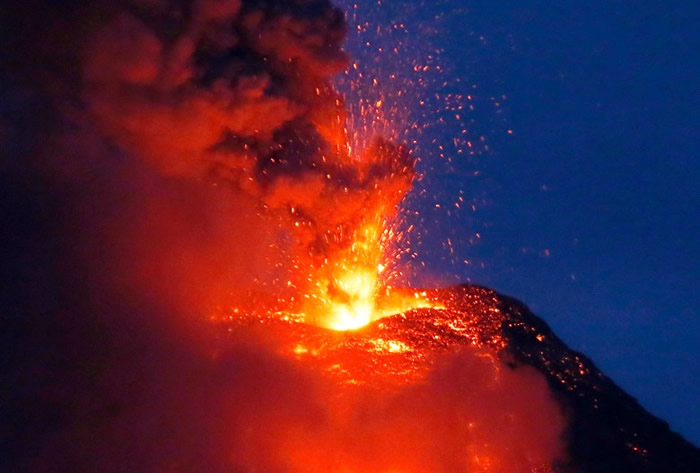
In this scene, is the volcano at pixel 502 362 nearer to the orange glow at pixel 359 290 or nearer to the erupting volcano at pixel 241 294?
the erupting volcano at pixel 241 294

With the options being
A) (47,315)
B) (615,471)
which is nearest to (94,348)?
(47,315)

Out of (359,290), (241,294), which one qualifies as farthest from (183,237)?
(359,290)

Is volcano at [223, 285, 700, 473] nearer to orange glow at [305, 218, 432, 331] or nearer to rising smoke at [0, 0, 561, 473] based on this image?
rising smoke at [0, 0, 561, 473]

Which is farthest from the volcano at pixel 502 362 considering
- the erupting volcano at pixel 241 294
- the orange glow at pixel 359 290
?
the orange glow at pixel 359 290

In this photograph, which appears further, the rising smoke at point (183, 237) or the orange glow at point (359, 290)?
the orange glow at point (359, 290)

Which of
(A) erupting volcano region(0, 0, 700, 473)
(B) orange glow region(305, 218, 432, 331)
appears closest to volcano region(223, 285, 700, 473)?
(A) erupting volcano region(0, 0, 700, 473)
